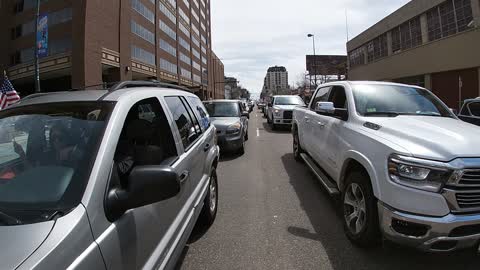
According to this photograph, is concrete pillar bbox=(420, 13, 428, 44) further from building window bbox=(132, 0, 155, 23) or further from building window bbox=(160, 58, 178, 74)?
building window bbox=(160, 58, 178, 74)

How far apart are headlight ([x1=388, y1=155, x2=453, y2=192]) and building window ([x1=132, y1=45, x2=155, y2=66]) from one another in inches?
1724

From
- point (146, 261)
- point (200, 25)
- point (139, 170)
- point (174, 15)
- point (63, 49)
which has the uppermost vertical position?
point (200, 25)

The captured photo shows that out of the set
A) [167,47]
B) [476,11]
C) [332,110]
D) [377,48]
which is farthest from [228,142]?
[167,47]

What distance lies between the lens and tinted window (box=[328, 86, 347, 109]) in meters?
5.21

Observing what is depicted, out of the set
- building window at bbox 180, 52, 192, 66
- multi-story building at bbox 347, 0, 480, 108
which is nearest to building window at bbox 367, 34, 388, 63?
multi-story building at bbox 347, 0, 480, 108

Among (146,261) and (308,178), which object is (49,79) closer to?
(308,178)

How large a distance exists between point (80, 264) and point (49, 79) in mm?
49979

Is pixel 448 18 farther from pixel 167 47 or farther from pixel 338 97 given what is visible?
pixel 167 47

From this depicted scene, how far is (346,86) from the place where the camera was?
5.19m

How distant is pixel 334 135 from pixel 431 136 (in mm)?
1689

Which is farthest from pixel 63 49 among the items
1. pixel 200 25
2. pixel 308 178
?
pixel 200 25

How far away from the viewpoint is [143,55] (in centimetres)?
4619

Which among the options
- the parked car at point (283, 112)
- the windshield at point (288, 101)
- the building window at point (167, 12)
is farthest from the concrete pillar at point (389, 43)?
the building window at point (167, 12)

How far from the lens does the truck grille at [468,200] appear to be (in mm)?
2844
